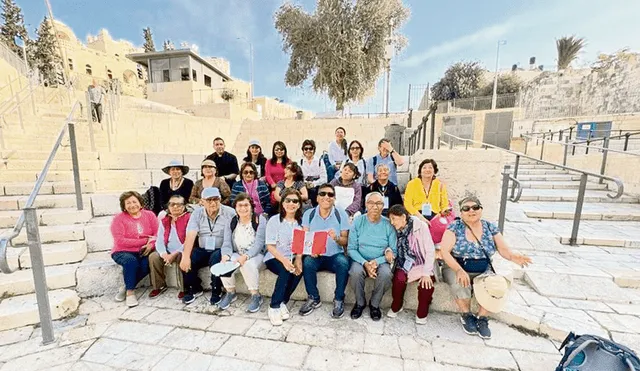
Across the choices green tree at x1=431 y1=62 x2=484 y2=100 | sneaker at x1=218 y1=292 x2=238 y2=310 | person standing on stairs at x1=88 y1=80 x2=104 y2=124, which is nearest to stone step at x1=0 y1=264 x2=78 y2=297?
sneaker at x1=218 y1=292 x2=238 y2=310

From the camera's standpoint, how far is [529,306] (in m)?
2.74

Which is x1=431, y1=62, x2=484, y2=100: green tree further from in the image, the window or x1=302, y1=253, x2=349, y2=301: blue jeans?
x1=302, y1=253, x2=349, y2=301: blue jeans

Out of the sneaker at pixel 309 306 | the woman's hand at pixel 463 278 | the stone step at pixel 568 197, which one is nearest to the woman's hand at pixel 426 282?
the woman's hand at pixel 463 278

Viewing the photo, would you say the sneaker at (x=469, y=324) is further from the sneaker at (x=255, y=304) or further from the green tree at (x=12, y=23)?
the green tree at (x=12, y=23)

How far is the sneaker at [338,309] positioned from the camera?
9.19 ft

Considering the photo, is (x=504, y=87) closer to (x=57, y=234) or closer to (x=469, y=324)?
(x=469, y=324)

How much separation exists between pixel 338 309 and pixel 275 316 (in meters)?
0.63

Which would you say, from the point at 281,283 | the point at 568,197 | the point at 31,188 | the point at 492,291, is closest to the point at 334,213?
the point at 281,283

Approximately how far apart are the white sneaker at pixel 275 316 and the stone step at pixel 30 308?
2017mm

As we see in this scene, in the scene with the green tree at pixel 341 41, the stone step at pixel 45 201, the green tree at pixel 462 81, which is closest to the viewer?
the stone step at pixel 45 201

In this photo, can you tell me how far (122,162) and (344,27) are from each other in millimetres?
12753

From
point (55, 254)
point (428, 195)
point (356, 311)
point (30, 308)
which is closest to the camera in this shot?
point (30, 308)

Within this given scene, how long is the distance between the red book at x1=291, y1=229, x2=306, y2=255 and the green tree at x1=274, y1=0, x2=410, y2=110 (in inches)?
530

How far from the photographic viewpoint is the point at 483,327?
8.19 feet
